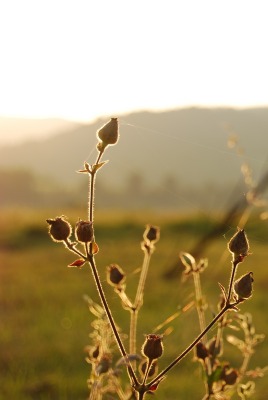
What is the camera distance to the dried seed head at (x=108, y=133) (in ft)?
4.91

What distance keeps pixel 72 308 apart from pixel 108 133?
19.0 ft

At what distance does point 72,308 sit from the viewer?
7094 millimetres

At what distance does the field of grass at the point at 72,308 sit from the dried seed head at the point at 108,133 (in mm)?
401

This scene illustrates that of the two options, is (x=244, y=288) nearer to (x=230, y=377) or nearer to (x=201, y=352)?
(x=201, y=352)

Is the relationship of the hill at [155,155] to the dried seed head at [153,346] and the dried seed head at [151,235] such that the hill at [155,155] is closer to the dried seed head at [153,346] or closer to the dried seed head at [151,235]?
the dried seed head at [151,235]

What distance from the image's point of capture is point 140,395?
1.51 meters

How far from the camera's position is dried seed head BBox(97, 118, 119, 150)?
150cm

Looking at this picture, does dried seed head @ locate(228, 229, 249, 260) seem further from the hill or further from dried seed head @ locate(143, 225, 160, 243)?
the hill

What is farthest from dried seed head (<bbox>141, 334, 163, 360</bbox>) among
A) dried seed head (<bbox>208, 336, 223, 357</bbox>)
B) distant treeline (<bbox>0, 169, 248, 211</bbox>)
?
distant treeline (<bbox>0, 169, 248, 211</bbox>)

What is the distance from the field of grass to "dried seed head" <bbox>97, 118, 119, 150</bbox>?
40 cm

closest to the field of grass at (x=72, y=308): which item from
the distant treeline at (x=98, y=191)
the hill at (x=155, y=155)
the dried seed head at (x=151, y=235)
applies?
the dried seed head at (x=151, y=235)

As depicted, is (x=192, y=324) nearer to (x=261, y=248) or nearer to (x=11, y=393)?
(x=11, y=393)

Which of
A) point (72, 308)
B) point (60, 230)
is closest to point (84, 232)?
point (60, 230)

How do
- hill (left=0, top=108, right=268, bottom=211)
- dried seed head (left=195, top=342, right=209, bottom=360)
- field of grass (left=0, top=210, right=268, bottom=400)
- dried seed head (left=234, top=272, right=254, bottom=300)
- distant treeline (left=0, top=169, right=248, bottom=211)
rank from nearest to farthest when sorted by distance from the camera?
dried seed head (left=234, top=272, right=254, bottom=300), dried seed head (left=195, top=342, right=209, bottom=360), field of grass (left=0, top=210, right=268, bottom=400), distant treeline (left=0, top=169, right=248, bottom=211), hill (left=0, top=108, right=268, bottom=211)
